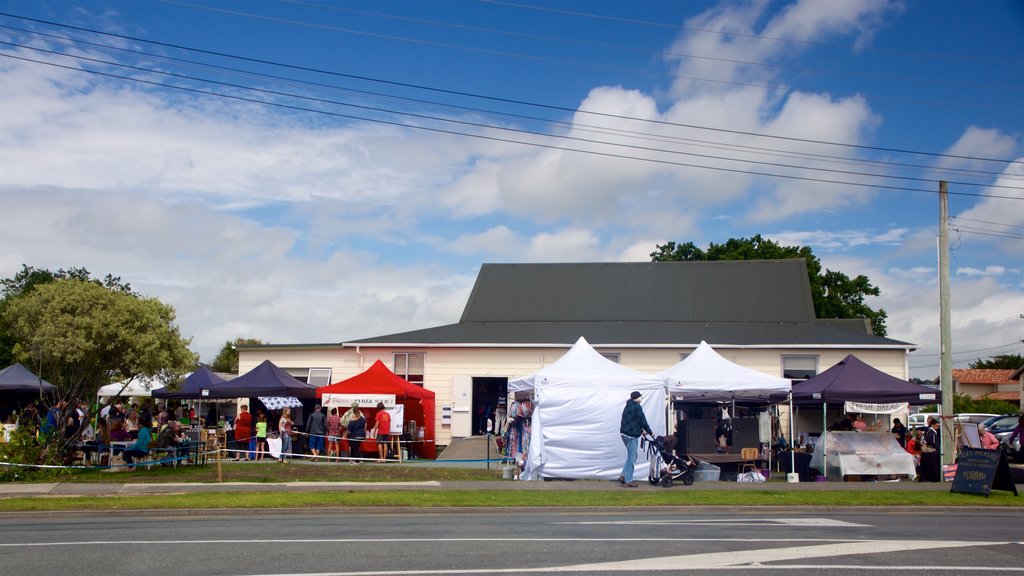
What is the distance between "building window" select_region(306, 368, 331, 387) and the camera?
35562 millimetres

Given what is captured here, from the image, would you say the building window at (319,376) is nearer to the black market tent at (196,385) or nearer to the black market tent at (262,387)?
the black market tent at (196,385)

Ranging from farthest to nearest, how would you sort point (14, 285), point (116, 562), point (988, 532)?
point (14, 285)
point (988, 532)
point (116, 562)

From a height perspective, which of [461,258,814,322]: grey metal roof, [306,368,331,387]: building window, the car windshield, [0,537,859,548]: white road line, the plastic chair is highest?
[461,258,814,322]: grey metal roof

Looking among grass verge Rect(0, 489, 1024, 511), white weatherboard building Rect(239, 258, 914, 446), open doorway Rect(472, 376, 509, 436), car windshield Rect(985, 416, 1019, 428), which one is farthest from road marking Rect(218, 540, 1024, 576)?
car windshield Rect(985, 416, 1019, 428)

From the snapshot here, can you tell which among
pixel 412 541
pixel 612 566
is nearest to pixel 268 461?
pixel 412 541

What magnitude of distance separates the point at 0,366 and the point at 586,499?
48.8 metres

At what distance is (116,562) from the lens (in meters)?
10.5

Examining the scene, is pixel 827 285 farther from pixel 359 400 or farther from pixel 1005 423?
pixel 359 400

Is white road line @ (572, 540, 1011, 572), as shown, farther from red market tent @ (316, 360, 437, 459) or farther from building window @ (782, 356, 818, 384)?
building window @ (782, 356, 818, 384)

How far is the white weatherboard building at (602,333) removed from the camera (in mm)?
32781

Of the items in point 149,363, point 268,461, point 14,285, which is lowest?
point 268,461

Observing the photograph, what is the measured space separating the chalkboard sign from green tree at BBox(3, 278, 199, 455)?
17.6 meters

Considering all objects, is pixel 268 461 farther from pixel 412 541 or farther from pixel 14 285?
pixel 14 285

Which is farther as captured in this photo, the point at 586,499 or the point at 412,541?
the point at 586,499
